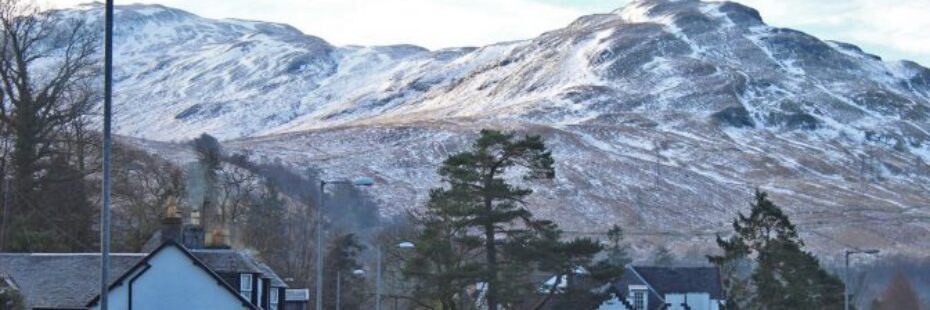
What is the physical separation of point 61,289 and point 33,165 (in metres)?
18.6

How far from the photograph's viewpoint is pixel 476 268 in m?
55.5

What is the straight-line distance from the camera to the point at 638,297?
8375 centimetres

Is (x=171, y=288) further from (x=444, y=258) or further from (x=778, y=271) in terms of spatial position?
(x=778, y=271)

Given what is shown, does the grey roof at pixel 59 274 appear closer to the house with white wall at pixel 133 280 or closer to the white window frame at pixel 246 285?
the house with white wall at pixel 133 280

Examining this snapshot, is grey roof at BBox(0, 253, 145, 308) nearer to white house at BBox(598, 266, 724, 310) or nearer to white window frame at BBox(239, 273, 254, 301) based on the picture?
white window frame at BBox(239, 273, 254, 301)

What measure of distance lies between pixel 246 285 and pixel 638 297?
42.2 meters

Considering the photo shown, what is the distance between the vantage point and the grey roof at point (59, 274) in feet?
130

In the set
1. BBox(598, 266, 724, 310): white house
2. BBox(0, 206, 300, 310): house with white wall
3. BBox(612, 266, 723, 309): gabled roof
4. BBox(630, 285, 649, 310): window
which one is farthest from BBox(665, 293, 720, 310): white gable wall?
BBox(0, 206, 300, 310): house with white wall

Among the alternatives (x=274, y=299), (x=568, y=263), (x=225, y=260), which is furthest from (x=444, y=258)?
(x=225, y=260)

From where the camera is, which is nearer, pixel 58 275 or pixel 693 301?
pixel 58 275

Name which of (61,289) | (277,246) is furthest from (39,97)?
(277,246)

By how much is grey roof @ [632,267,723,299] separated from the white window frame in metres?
44.8

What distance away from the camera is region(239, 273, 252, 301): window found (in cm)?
4378

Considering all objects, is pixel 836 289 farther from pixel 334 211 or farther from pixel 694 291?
pixel 334 211
